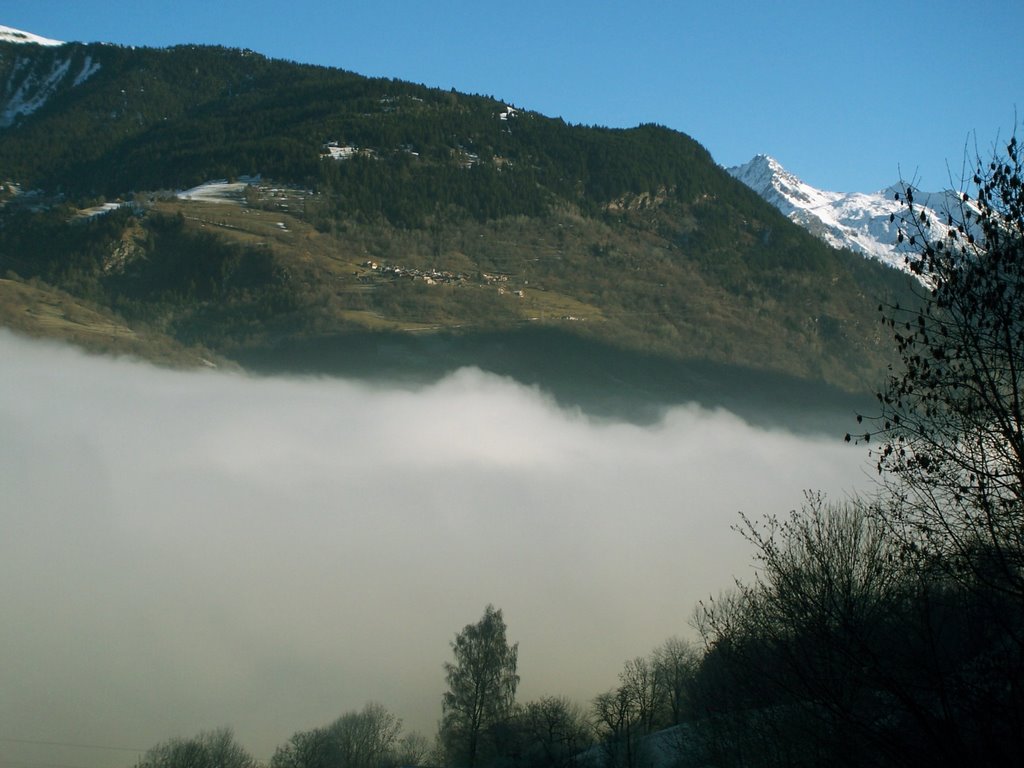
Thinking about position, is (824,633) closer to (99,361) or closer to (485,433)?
(99,361)

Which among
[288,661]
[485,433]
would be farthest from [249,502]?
[288,661]

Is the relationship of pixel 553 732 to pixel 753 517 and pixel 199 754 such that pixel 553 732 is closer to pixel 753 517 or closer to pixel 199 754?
pixel 199 754

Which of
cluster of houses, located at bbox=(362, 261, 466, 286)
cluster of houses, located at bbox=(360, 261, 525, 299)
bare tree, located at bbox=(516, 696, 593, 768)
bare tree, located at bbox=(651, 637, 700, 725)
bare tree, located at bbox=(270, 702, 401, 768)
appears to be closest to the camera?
bare tree, located at bbox=(516, 696, 593, 768)

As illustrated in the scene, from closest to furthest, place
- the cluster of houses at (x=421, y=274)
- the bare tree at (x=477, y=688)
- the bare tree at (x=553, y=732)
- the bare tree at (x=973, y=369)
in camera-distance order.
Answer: the bare tree at (x=973, y=369) → the bare tree at (x=553, y=732) → the bare tree at (x=477, y=688) → the cluster of houses at (x=421, y=274)

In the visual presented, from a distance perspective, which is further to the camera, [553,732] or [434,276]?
[434,276]

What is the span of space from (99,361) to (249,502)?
36.5 m

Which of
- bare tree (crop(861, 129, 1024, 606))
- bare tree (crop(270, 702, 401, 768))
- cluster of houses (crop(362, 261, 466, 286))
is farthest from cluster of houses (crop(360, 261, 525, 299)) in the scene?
bare tree (crop(861, 129, 1024, 606))

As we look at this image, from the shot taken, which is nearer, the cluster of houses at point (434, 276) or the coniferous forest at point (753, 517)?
the coniferous forest at point (753, 517)

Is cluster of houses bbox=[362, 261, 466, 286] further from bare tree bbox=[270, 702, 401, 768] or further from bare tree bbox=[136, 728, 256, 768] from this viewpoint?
bare tree bbox=[136, 728, 256, 768]

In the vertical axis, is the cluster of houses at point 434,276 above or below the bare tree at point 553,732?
above

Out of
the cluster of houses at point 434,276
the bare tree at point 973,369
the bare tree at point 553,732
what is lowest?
the bare tree at point 973,369

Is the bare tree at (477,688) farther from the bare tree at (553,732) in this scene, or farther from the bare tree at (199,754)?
the bare tree at (199,754)

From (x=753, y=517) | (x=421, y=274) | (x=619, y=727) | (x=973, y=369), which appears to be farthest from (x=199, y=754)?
(x=421, y=274)

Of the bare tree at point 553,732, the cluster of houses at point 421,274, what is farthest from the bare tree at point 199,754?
the cluster of houses at point 421,274
